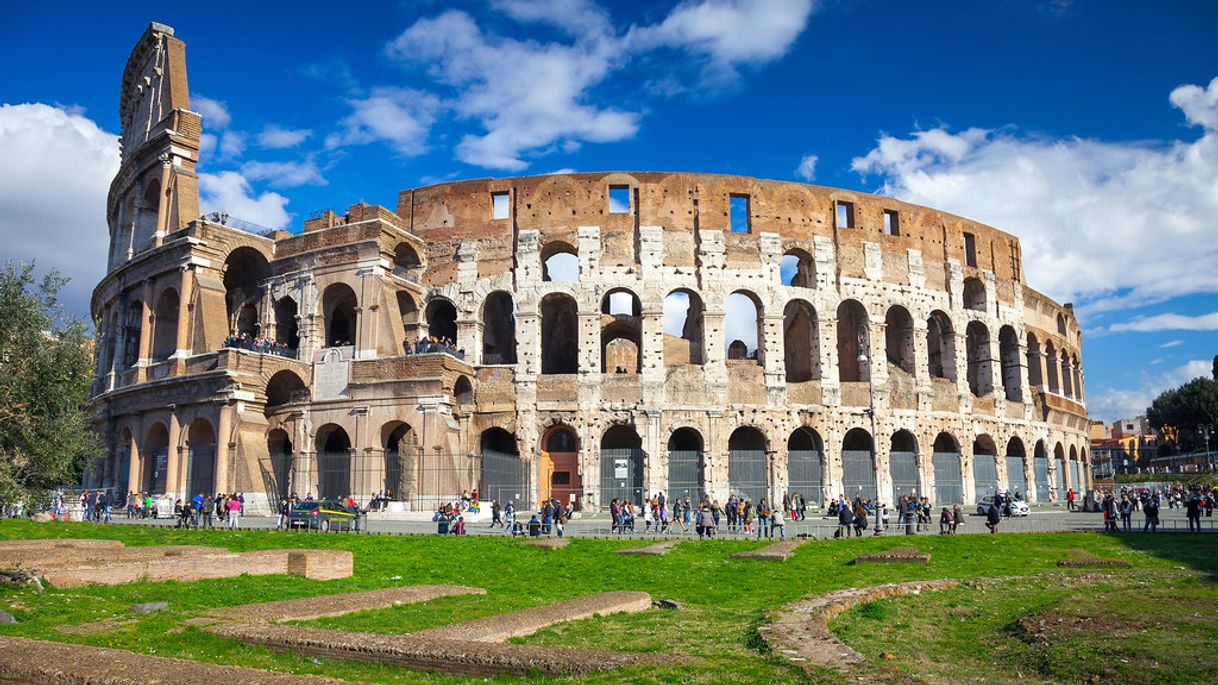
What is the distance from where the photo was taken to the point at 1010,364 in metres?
40.2

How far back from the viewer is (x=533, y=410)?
104 ft

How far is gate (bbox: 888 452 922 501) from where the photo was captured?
34.1 metres

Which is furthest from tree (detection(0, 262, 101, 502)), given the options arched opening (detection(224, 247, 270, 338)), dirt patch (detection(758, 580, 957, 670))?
arched opening (detection(224, 247, 270, 338))

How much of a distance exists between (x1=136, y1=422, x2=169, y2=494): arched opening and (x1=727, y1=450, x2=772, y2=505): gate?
20112 mm

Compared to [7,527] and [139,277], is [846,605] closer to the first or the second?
[7,527]

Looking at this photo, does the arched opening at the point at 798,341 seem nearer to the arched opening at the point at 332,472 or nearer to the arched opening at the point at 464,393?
the arched opening at the point at 464,393

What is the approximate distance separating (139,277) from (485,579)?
27.3 metres

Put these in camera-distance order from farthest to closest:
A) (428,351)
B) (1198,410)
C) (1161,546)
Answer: (1198,410) < (428,351) < (1161,546)

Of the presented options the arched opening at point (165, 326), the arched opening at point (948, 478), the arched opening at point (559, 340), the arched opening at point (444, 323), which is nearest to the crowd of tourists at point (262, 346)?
the arched opening at point (165, 326)

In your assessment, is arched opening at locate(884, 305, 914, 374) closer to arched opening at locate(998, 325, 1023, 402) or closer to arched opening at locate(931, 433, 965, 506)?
arched opening at locate(931, 433, 965, 506)

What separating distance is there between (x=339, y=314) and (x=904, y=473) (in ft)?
77.6

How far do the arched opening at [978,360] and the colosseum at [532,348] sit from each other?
300 mm

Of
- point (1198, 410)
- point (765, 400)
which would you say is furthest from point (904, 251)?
point (1198, 410)

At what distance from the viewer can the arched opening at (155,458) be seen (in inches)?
1261
